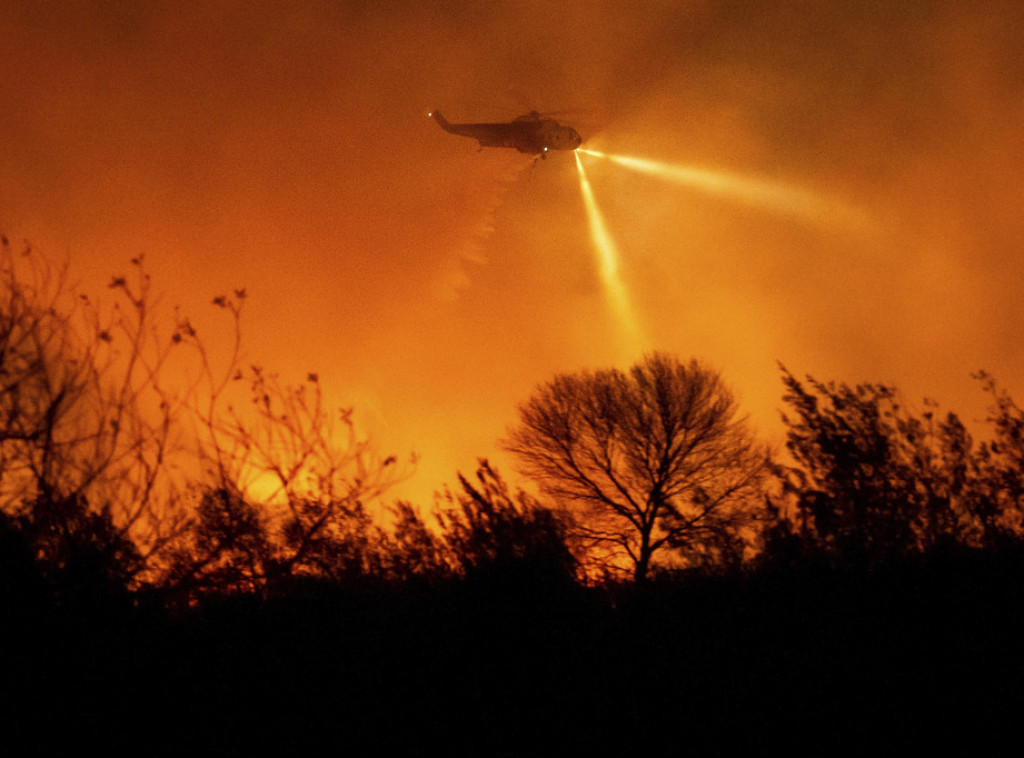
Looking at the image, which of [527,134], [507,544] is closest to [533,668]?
[507,544]

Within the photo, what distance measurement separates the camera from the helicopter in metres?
13.5

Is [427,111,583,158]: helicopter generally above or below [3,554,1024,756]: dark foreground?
above

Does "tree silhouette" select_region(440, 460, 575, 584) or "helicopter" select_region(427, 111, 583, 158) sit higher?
"helicopter" select_region(427, 111, 583, 158)

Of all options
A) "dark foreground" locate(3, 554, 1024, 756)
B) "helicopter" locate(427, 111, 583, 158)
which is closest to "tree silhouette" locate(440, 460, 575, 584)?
"dark foreground" locate(3, 554, 1024, 756)

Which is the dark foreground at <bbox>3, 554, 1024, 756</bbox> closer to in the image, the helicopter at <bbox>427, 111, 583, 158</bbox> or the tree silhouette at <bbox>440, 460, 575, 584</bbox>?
the tree silhouette at <bbox>440, 460, 575, 584</bbox>

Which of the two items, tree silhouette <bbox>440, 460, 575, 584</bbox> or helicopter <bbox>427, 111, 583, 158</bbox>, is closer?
tree silhouette <bbox>440, 460, 575, 584</bbox>

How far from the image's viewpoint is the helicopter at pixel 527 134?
44.4 feet

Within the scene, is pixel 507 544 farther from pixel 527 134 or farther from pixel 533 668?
pixel 527 134

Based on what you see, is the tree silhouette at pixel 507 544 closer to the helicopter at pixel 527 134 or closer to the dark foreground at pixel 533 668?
A: the dark foreground at pixel 533 668

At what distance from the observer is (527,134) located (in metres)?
13.7

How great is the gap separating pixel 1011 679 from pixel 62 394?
22.6 feet

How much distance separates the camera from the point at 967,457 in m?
10.3

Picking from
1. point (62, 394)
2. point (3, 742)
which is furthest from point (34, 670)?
point (62, 394)

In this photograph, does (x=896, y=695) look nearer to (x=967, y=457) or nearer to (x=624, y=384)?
(x=967, y=457)
